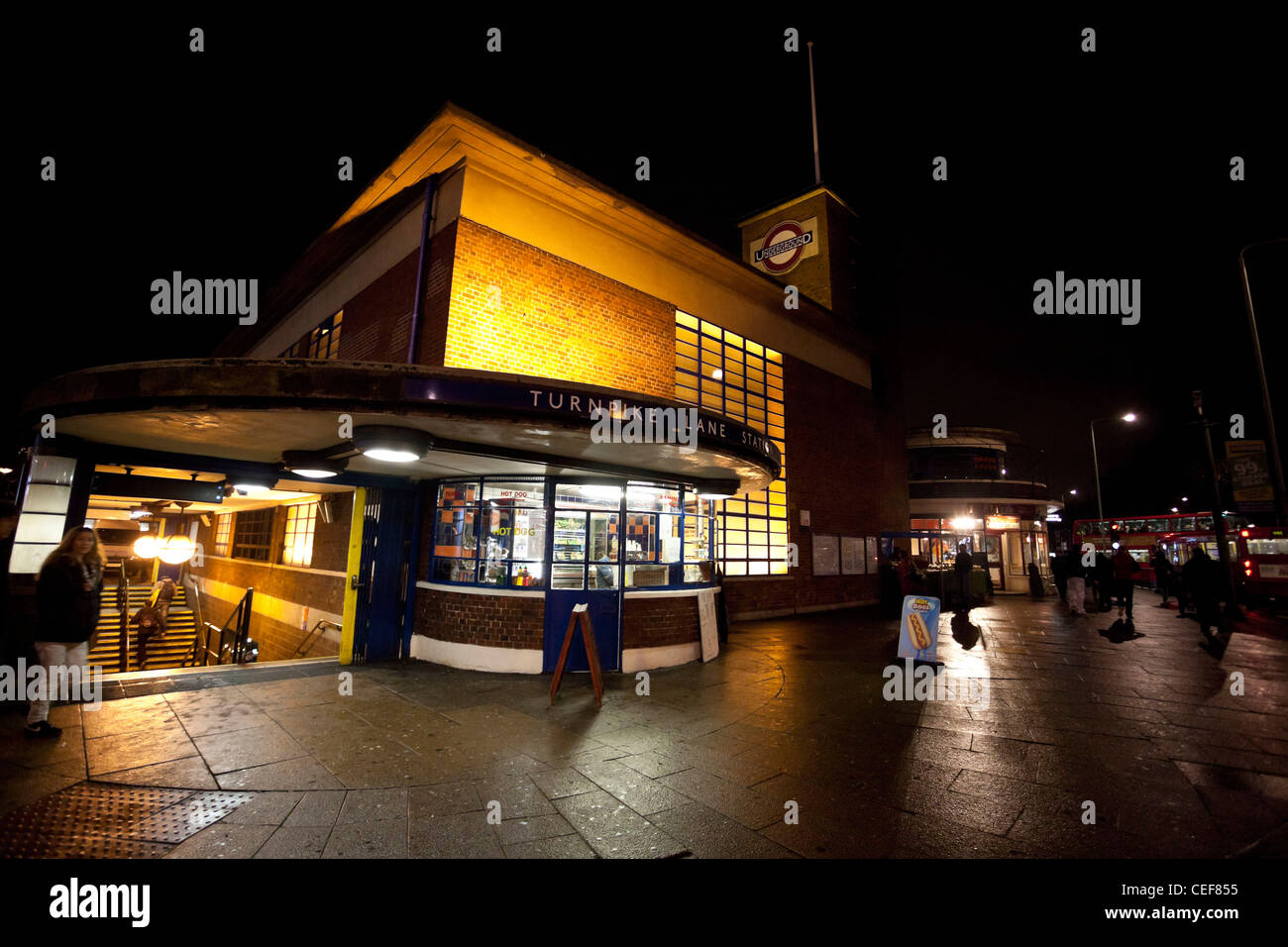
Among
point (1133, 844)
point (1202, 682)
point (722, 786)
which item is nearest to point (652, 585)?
point (722, 786)

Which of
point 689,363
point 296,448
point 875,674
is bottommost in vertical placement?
point 875,674

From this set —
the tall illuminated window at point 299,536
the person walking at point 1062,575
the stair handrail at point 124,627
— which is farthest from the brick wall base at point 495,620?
the person walking at point 1062,575

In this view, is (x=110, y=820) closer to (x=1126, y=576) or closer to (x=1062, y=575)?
(x=1126, y=576)

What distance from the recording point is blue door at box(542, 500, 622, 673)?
7.81 metres

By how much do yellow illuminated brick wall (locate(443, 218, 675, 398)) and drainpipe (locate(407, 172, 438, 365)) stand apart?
95 centimetres

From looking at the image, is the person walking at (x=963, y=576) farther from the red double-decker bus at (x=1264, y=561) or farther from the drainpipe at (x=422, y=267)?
the drainpipe at (x=422, y=267)

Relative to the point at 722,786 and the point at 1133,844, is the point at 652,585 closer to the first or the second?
→ the point at 722,786

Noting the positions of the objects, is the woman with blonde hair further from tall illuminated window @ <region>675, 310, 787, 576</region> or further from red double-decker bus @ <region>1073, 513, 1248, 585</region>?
red double-decker bus @ <region>1073, 513, 1248, 585</region>

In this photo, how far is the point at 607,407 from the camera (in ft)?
19.5

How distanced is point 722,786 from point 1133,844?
2.57 metres

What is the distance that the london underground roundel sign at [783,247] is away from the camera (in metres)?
18.7

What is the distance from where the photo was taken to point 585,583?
8023 mm

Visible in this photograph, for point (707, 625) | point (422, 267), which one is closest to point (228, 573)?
point (422, 267)
